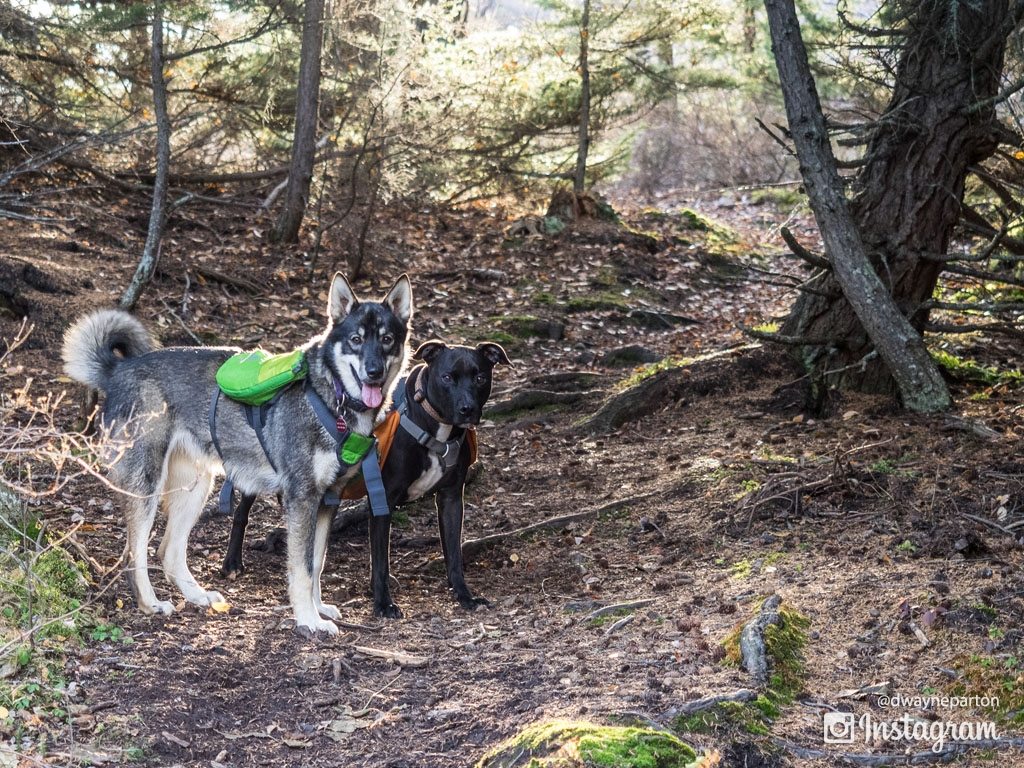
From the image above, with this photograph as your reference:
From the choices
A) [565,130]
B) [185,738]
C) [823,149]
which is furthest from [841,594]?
[565,130]

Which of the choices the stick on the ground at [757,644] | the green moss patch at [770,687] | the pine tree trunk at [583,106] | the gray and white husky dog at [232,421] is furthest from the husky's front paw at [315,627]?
the pine tree trunk at [583,106]

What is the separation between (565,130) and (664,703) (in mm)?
15666

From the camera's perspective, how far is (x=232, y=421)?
6301 mm

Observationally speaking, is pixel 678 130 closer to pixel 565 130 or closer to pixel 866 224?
pixel 565 130

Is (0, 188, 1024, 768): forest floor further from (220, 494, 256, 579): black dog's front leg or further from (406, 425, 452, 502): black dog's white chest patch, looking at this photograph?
(406, 425, 452, 502): black dog's white chest patch

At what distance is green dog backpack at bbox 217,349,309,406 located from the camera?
6.12 metres

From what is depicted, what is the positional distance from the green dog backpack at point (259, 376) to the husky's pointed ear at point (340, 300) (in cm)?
32

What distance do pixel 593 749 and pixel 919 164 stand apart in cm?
714

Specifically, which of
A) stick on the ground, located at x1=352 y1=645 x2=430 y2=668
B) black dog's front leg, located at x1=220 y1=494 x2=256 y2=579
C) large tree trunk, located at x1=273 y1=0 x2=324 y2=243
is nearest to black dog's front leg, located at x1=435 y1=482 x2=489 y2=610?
stick on the ground, located at x1=352 y1=645 x2=430 y2=668

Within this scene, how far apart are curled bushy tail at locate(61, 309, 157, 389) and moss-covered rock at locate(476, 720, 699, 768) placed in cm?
371

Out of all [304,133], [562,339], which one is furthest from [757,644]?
[304,133]

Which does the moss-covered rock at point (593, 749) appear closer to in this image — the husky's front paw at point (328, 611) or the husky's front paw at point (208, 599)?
the husky's front paw at point (328, 611)

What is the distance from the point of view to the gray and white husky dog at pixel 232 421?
603 centimetres

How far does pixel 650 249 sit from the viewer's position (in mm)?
16750
